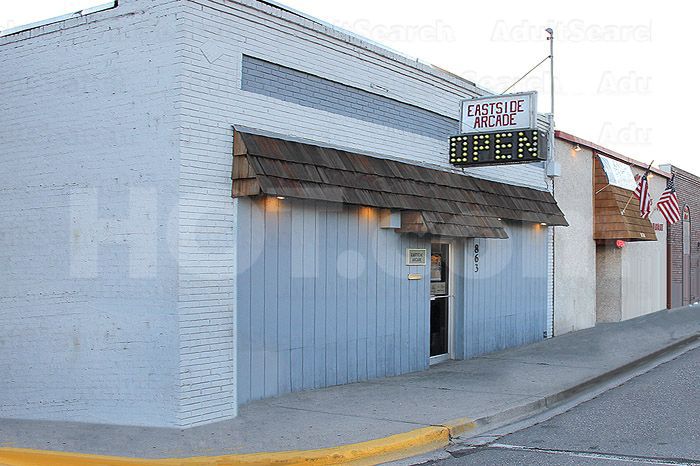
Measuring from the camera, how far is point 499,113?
46.4 ft

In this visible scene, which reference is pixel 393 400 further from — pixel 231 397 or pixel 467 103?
pixel 467 103

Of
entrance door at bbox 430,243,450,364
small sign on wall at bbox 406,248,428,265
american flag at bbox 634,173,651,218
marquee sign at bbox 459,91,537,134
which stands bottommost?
entrance door at bbox 430,243,450,364

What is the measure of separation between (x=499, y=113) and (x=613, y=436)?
694 centimetres

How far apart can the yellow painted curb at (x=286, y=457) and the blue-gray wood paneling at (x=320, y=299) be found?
7.66 ft

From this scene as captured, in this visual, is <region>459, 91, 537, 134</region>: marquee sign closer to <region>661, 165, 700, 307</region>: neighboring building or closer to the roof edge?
the roof edge

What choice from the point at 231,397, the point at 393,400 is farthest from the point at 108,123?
the point at 393,400

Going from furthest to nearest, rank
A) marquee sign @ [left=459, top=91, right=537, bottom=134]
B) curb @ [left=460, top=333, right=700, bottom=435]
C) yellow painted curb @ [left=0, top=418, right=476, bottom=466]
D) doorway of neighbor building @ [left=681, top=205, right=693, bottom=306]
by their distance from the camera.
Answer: doorway of neighbor building @ [left=681, top=205, right=693, bottom=306] < marquee sign @ [left=459, top=91, right=537, bottom=134] < curb @ [left=460, top=333, right=700, bottom=435] < yellow painted curb @ [left=0, top=418, right=476, bottom=466]

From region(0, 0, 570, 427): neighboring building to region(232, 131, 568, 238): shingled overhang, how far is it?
4 cm

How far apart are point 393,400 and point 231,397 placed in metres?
2.17

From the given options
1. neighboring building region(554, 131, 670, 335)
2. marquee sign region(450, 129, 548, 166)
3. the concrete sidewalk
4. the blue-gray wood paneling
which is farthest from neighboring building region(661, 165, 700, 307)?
the blue-gray wood paneling

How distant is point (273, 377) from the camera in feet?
33.7

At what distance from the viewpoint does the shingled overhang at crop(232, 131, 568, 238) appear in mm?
9555

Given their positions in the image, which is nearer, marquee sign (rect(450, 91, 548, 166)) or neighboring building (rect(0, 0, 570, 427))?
neighboring building (rect(0, 0, 570, 427))

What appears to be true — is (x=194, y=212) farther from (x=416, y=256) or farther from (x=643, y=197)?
(x=643, y=197)
